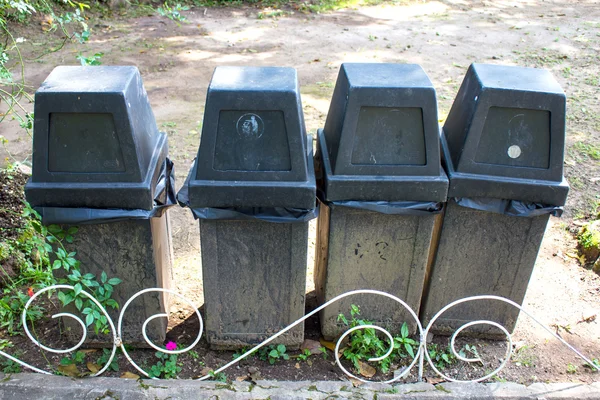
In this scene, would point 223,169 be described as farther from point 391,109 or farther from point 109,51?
point 109,51

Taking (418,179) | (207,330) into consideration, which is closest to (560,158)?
(418,179)

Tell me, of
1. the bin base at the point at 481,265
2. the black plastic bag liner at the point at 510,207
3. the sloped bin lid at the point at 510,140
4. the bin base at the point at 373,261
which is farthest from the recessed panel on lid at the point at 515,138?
the bin base at the point at 373,261

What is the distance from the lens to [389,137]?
8.61ft

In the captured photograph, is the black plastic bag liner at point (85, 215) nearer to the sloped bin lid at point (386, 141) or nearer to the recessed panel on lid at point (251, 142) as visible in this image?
the recessed panel on lid at point (251, 142)

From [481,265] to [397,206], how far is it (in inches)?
26.8

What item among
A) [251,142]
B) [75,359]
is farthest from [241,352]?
[251,142]

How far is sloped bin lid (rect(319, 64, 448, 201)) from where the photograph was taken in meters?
2.54

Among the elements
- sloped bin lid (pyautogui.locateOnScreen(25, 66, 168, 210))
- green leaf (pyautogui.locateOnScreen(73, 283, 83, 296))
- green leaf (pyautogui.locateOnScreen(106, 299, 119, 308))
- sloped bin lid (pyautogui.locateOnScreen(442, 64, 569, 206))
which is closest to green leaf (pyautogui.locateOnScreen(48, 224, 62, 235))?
sloped bin lid (pyautogui.locateOnScreen(25, 66, 168, 210))

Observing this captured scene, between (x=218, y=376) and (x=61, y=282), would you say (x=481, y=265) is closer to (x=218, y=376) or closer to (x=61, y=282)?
(x=218, y=376)

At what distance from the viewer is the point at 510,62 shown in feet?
26.1

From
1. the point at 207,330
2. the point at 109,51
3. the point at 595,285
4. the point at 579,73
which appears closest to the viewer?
the point at 207,330

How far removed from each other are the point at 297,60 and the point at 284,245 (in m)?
5.67

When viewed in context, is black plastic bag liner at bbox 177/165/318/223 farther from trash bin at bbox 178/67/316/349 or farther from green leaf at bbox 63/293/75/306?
green leaf at bbox 63/293/75/306

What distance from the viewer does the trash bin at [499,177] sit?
2.62 m
